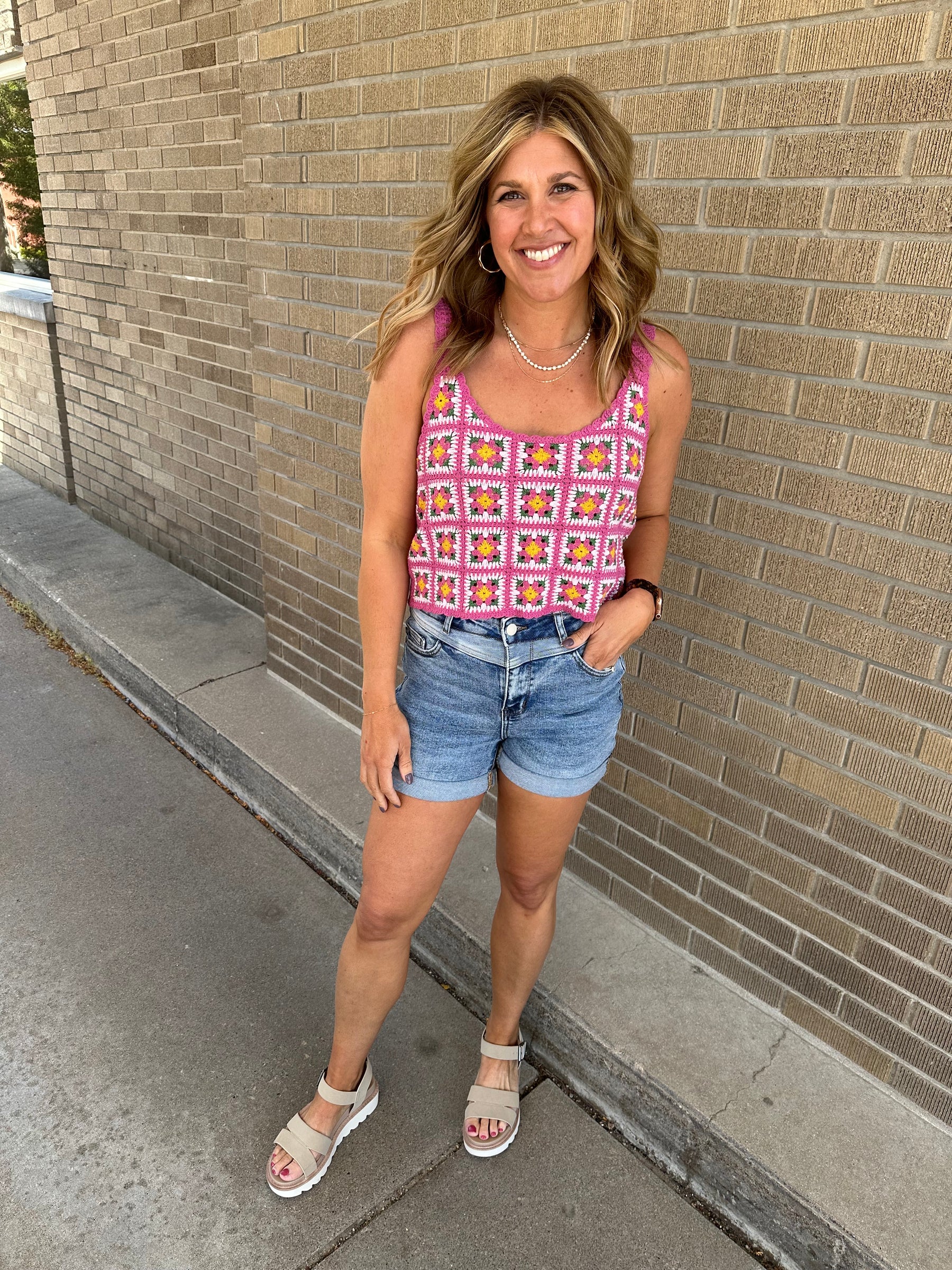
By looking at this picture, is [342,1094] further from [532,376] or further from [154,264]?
[154,264]

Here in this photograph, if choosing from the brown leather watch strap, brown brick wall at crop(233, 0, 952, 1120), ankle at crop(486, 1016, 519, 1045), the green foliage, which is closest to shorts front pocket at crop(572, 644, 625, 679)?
the brown leather watch strap

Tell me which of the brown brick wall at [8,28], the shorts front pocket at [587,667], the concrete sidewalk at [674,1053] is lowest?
the concrete sidewalk at [674,1053]

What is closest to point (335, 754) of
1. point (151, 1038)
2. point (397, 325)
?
point (151, 1038)

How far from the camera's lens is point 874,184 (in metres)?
1.80

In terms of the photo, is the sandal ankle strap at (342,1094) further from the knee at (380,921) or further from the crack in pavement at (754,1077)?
the crack in pavement at (754,1077)

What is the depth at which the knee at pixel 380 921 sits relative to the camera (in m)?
1.88

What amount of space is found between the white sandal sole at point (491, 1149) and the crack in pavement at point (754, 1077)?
1.44ft

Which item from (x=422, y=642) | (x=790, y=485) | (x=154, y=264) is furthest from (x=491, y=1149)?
(x=154, y=264)


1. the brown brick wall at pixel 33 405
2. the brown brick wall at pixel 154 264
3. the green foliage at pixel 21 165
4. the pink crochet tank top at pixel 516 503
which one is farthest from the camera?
the green foliage at pixel 21 165

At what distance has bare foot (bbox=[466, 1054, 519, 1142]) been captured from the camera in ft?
7.08

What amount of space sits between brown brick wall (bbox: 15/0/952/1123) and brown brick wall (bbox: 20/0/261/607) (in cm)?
111

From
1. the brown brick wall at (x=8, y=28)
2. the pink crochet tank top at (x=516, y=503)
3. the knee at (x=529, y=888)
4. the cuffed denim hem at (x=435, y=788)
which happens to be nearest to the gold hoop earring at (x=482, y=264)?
the pink crochet tank top at (x=516, y=503)

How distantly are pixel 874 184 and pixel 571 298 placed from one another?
0.62m

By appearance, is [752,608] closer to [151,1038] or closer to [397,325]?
[397,325]
